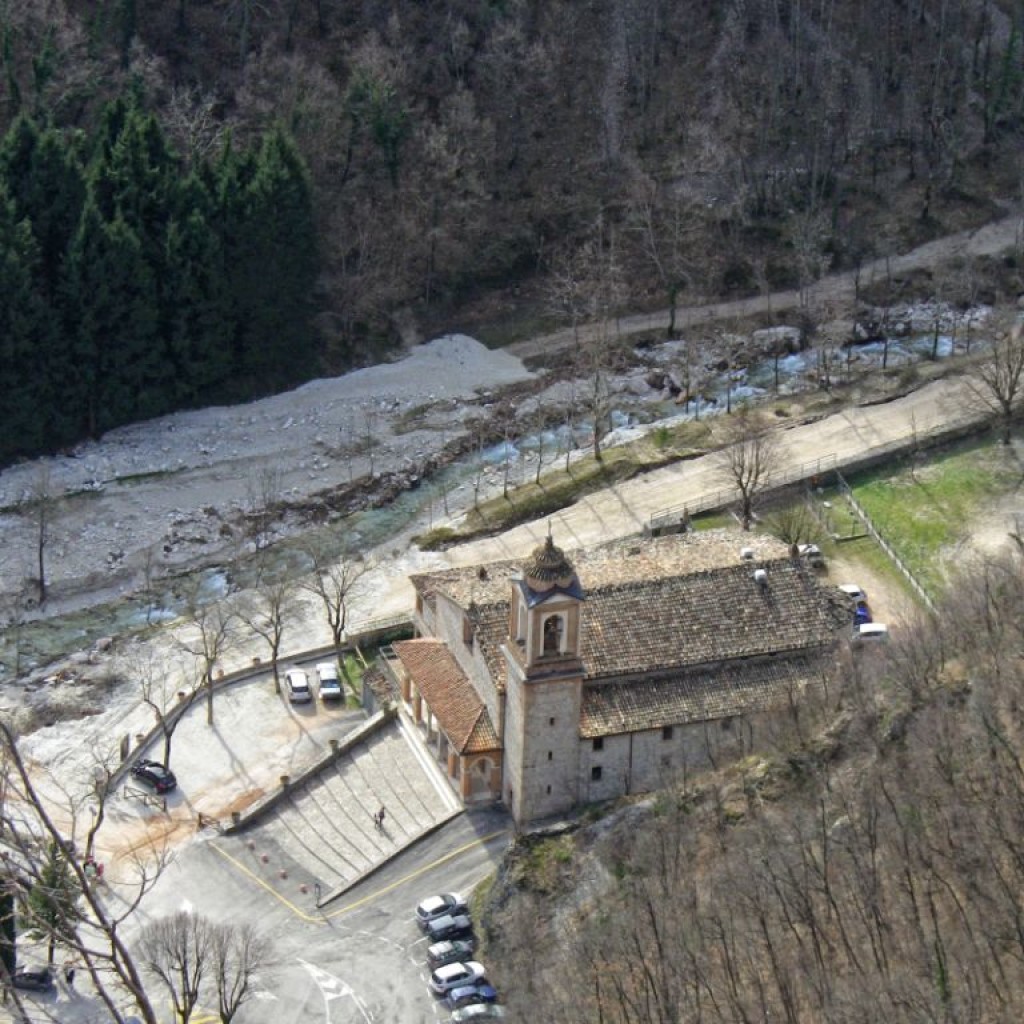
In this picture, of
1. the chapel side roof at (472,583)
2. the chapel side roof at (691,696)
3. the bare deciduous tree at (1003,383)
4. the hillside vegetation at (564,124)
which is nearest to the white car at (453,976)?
the chapel side roof at (691,696)

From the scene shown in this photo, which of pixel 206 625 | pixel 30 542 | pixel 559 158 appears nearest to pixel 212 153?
pixel 559 158

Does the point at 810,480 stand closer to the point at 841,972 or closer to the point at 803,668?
the point at 803,668

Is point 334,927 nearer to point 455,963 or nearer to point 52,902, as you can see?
point 455,963

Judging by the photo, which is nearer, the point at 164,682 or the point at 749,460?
the point at 164,682

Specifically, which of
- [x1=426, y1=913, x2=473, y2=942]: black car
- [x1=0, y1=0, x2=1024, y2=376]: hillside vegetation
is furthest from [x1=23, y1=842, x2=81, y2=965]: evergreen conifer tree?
[x1=0, y1=0, x2=1024, y2=376]: hillside vegetation

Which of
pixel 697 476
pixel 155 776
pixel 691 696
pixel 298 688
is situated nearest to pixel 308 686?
pixel 298 688

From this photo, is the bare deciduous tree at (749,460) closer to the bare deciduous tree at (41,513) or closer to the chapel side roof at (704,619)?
the chapel side roof at (704,619)

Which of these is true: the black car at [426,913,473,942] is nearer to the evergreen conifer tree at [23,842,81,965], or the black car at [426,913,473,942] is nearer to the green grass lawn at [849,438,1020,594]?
the evergreen conifer tree at [23,842,81,965]
